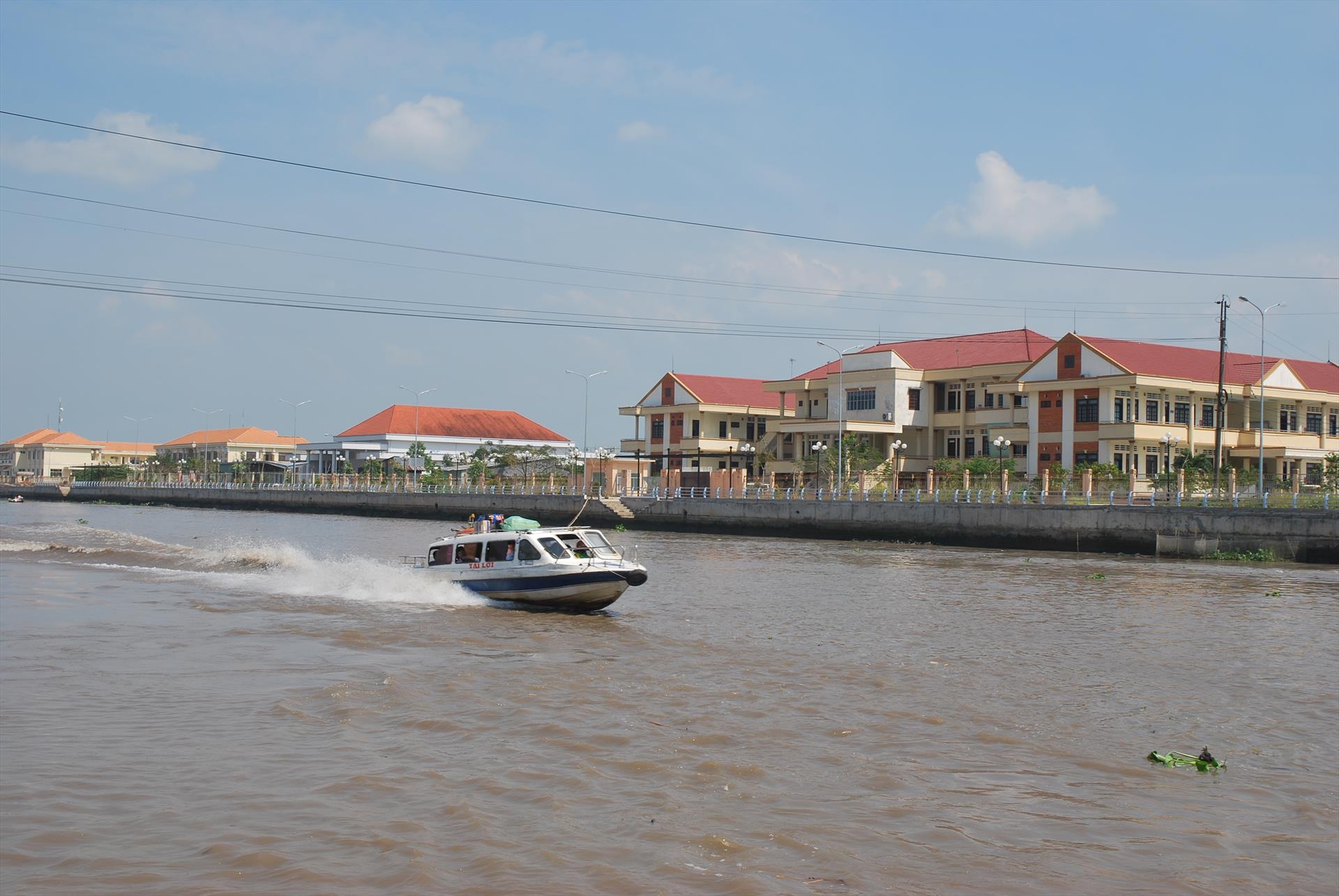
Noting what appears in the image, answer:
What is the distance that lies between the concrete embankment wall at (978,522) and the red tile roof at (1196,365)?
16.7m

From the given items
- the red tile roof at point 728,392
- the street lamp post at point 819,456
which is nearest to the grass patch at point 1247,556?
the street lamp post at point 819,456

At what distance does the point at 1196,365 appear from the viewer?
207 ft

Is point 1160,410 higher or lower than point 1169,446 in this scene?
higher

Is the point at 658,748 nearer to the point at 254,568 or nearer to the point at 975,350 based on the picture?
the point at 254,568

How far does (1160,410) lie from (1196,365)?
17.5ft

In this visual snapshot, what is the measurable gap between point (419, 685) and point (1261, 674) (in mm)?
11976

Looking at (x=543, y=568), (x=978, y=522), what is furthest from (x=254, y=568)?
(x=978, y=522)

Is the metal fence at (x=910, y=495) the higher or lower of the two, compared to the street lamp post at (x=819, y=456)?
lower

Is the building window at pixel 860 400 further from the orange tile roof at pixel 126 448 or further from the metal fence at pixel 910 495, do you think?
the orange tile roof at pixel 126 448

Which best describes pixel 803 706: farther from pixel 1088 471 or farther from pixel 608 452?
pixel 608 452

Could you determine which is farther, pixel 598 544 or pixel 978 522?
pixel 978 522

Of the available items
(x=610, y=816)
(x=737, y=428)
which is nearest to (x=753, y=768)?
(x=610, y=816)

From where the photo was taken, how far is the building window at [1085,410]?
60250 millimetres

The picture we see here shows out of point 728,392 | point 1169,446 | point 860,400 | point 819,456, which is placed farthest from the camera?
point 728,392
